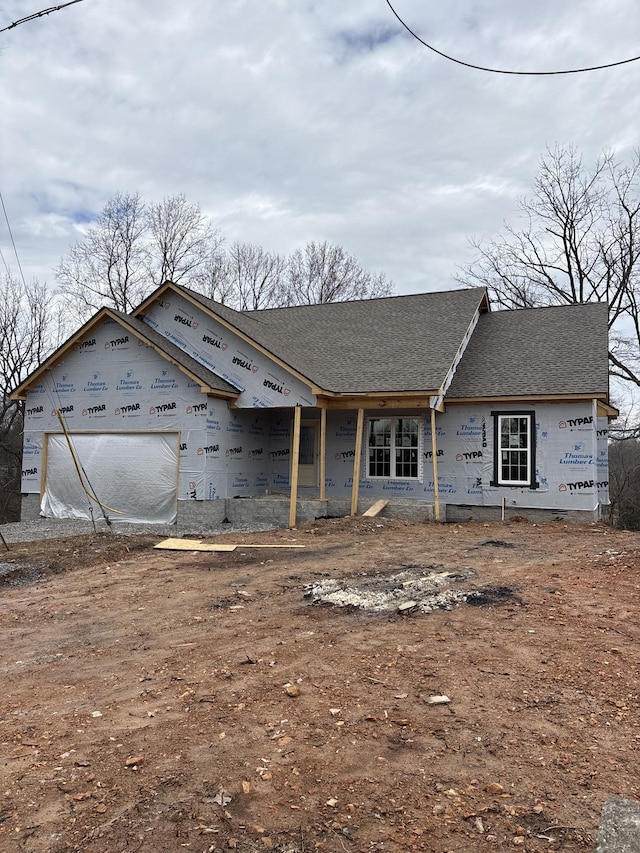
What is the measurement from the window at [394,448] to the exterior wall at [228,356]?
277 centimetres

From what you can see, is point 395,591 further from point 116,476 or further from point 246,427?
point 116,476

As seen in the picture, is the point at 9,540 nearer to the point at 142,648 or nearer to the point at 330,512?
the point at 330,512

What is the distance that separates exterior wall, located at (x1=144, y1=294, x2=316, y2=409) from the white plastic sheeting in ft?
7.20

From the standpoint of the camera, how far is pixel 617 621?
563 centimetres

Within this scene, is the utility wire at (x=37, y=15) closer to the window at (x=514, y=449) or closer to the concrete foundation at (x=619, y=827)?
the concrete foundation at (x=619, y=827)

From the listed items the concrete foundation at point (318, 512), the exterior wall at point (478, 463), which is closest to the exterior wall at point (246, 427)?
the exterior wall at point (478, 463)

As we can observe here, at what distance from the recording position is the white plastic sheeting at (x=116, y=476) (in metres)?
15.2

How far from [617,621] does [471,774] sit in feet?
10.6

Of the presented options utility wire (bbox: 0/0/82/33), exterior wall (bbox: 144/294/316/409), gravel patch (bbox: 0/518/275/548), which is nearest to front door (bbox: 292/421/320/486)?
exterior wall (bbox: 144/294/316/409)

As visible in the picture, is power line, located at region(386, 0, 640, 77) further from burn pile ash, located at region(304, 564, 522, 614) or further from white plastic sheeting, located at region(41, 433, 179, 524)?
white plastic sheeting, located at region(41, 433, 179, 524)

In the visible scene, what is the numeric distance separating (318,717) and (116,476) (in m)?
13.0

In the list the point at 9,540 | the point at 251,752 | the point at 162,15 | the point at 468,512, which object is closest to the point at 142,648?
the point at 251,752

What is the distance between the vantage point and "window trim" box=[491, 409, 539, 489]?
14.6 meters

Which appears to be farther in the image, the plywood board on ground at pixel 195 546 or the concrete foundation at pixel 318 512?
the concrete foundation at pixel 318 512
